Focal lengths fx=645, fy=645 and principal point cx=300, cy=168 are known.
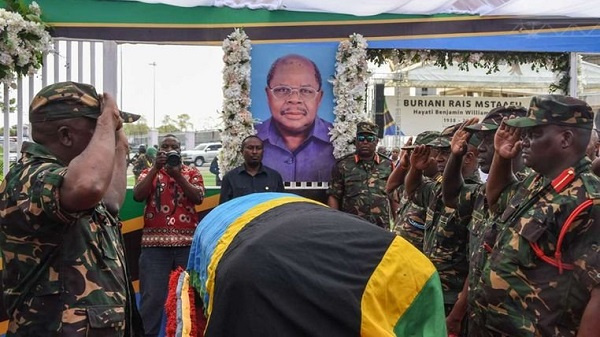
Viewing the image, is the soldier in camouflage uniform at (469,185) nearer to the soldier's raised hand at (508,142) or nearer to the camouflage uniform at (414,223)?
the soldier's raised hand at (508,142)

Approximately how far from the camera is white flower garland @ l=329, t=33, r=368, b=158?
731 centimetres

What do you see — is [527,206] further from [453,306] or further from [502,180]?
[453,306]

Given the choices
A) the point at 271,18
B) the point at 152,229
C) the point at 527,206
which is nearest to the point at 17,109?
the point at 152,229

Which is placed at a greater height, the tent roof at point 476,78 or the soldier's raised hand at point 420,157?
the tent roof at point 476,78

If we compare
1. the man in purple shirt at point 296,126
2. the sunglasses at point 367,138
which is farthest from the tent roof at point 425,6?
the sunglasses at point 367,138

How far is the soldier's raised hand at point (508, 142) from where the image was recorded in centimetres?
340

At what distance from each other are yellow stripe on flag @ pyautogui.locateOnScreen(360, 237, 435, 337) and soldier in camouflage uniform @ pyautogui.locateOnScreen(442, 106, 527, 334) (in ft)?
5.89

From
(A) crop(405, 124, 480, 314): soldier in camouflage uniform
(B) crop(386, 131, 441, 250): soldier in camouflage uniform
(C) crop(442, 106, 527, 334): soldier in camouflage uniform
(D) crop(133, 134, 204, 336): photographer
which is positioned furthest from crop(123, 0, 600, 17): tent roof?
(C) crop(442, 106, 527, 334): soldier in camouflage uniform

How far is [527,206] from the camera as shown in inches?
121

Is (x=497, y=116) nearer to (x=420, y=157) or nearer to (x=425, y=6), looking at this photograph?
(x=420, y=157)

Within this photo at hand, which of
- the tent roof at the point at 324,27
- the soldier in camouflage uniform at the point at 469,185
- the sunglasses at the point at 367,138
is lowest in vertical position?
the soldier in camouflage uniform at the point at 469,185

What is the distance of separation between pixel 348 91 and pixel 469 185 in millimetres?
3396

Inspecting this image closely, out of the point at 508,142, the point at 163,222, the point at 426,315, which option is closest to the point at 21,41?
the point at 163,222

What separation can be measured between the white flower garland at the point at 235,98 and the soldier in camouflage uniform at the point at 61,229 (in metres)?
4.50
